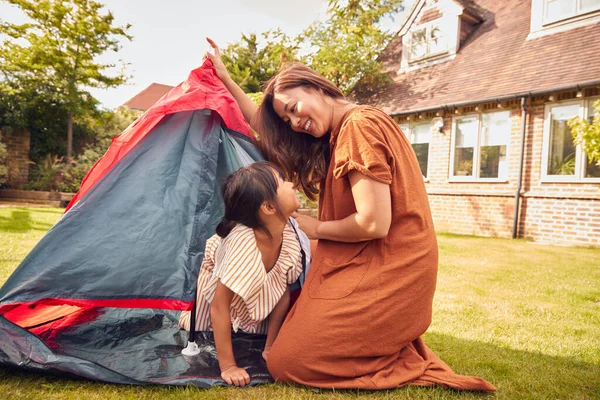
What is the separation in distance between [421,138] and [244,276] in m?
9.13

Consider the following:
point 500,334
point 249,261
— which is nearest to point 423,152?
point 500,334

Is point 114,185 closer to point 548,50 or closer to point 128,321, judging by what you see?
point 128,321

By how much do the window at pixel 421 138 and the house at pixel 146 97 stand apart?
22190 mm

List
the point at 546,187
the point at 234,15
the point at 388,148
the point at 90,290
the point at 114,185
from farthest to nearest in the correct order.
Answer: the point at 234,15, the point at 546,187, the point at 114,185, the point at 90,290, the point at 388,148

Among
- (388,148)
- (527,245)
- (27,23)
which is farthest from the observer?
(27,23)

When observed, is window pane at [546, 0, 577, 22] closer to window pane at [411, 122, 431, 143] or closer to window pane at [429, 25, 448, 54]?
window pane at [429, 25, 448, 54]

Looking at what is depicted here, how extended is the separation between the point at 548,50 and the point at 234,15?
7.95m

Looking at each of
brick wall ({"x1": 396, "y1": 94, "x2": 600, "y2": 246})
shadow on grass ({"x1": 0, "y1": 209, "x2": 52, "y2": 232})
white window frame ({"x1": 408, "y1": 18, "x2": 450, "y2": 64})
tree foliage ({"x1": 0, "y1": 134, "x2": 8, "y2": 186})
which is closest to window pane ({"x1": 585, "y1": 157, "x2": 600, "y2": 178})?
brick wall ({"x1": 396, "y1": 94, "x2": 600, "y2": 246})

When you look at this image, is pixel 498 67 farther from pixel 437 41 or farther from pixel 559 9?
pixel 437 41

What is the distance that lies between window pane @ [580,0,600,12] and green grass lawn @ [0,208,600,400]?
5.02m

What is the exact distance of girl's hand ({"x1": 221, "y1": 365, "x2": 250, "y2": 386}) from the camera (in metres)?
1.87

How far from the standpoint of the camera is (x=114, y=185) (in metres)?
2.28

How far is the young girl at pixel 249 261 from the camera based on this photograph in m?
1.95

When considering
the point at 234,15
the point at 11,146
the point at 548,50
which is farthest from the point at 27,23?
the point at 548,50
